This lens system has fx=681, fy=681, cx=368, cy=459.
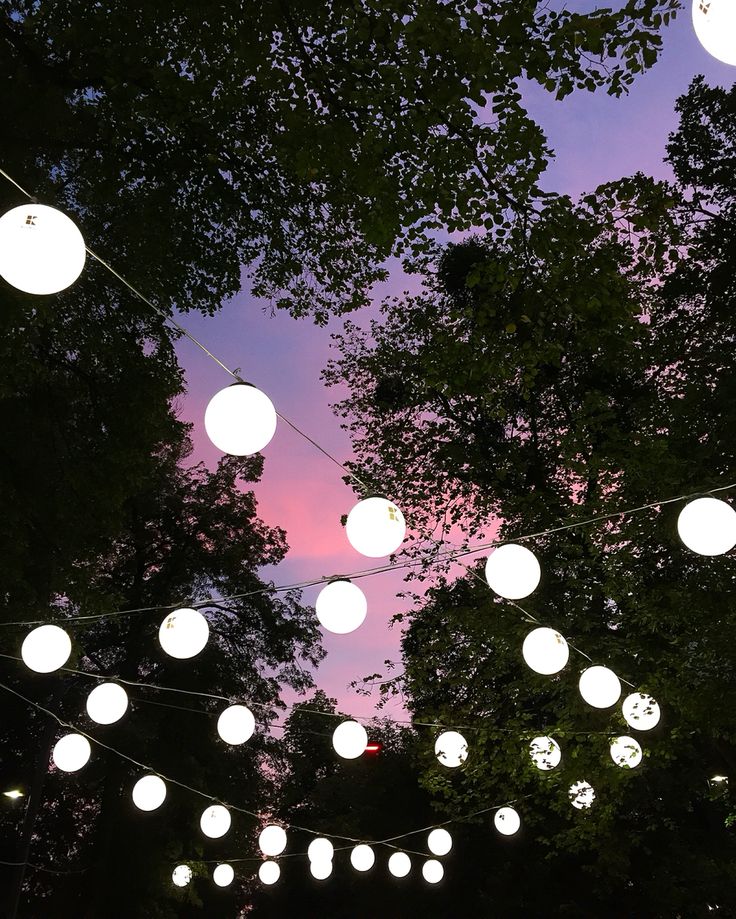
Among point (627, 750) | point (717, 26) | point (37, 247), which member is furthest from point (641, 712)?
point (37, 247)

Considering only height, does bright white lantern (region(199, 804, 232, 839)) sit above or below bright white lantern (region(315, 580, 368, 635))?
below

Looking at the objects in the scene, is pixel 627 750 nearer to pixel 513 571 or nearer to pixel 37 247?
→ pixel 513 571

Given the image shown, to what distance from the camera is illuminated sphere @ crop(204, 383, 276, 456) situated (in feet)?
12.2

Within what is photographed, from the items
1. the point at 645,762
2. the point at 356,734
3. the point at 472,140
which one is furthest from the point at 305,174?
the point at 645,762

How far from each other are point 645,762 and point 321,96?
399 inches

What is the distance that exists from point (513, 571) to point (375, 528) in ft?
4.31

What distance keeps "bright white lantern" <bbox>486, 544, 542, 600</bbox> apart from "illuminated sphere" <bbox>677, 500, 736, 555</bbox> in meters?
1.13

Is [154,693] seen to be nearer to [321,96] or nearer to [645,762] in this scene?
[645,762]

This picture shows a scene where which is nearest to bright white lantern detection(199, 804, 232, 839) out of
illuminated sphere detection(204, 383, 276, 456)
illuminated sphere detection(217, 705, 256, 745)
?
illuminated sphere detection(217, 705, 256, 745)

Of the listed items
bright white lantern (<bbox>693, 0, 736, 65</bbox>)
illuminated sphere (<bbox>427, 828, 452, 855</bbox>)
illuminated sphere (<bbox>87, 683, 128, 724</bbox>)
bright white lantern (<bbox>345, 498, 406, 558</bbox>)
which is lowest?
illuminated sphere (<bbox>427, 828, 452, 855</bbox>)

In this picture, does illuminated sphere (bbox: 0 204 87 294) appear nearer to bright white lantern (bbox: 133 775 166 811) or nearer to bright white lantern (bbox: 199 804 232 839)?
bright white lantern (bbox: 133 775 166 811)

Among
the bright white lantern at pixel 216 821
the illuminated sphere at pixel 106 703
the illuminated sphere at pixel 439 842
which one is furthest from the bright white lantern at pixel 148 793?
the illuminated sphere at pixel 439 842

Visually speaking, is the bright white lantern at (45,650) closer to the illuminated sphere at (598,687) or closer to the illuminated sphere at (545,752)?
the illuminated sphere at (598,687)

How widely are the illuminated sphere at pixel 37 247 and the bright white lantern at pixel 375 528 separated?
90.2 inches
